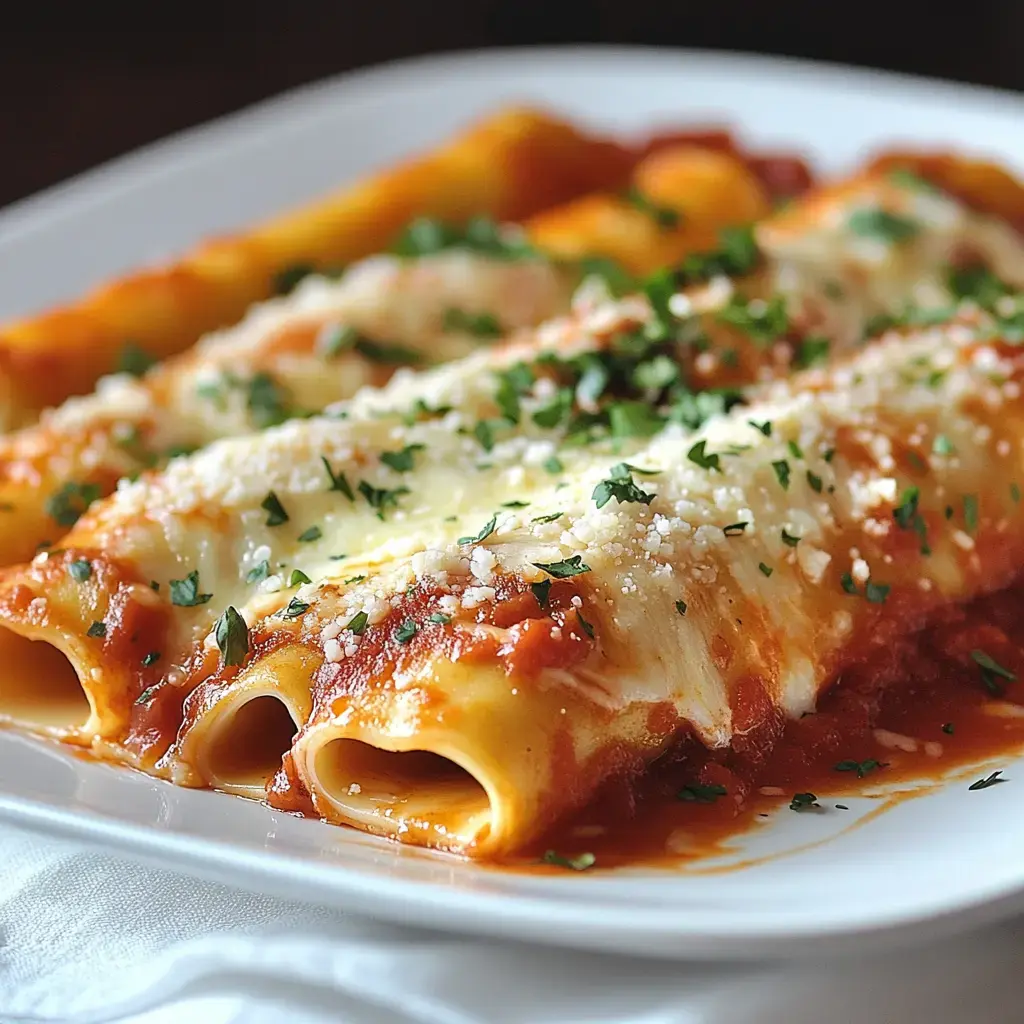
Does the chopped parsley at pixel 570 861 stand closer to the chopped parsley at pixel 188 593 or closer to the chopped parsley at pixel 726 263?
the chopped parsley at pixel 188 593

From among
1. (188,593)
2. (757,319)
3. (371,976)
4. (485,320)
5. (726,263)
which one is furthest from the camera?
(485,320)

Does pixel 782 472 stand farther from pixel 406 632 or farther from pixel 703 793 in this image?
pixel 406 632

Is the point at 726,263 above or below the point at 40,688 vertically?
above

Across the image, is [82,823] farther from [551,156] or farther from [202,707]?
[551,156]

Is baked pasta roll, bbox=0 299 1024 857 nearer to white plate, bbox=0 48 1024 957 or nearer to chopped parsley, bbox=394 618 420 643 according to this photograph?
chopped parsley, bbox=394 618 420 643

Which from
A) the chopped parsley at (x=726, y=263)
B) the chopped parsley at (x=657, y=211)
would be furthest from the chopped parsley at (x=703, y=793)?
the chopped parsley at (x=657, y=211)

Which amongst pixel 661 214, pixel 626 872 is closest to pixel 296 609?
pixel 626 872

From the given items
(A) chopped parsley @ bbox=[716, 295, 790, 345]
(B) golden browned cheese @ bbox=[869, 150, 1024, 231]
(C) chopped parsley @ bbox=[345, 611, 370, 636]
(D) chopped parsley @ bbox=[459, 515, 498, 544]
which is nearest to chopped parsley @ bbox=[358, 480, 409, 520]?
(D) chopped parsley @ bbox=[459, 515, 498, 544]
